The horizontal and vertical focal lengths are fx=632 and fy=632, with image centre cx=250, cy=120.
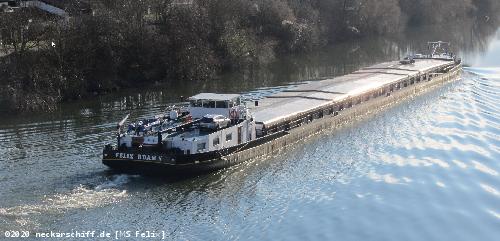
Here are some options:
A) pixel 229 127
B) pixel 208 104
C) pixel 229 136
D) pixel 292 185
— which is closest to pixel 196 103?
pixel 208 104

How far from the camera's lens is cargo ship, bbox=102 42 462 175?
3512 centimetres

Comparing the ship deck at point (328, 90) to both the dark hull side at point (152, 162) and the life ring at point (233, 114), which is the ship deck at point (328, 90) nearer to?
the life ring at point (233, 114)

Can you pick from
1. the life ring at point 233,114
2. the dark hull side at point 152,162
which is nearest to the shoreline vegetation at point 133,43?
the dark hull side at point 152,162

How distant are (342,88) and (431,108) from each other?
8132 mm

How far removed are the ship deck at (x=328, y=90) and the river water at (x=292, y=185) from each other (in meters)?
2.70

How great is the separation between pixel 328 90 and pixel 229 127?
18.0m

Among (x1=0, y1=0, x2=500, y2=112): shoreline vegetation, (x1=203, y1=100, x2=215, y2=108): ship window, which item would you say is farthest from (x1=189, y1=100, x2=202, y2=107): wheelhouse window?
(x1=0, y1=0, x2=500, y2=112): shoreline vegetation

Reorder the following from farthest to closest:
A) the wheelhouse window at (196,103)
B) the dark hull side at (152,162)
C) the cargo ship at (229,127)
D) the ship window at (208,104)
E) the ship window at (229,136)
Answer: the wheelhouse window at (196,103), the ship window at (208,104), the ship window at (229,136), the cargo ship at (229,127), the dark hull side at (152,162)

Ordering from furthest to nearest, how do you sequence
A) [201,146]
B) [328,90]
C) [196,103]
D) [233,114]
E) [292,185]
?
[328,90] < [196,103] < [233,114] < [201,146] < [292,185]

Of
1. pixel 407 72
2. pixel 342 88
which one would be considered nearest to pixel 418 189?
pixel 342 88

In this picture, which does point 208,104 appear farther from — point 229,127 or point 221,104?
point 229,127

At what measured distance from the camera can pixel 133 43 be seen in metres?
67.1

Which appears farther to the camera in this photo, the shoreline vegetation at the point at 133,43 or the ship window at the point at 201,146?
the shoreline vegetation at the point at 133,43

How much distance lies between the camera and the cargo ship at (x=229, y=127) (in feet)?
115
